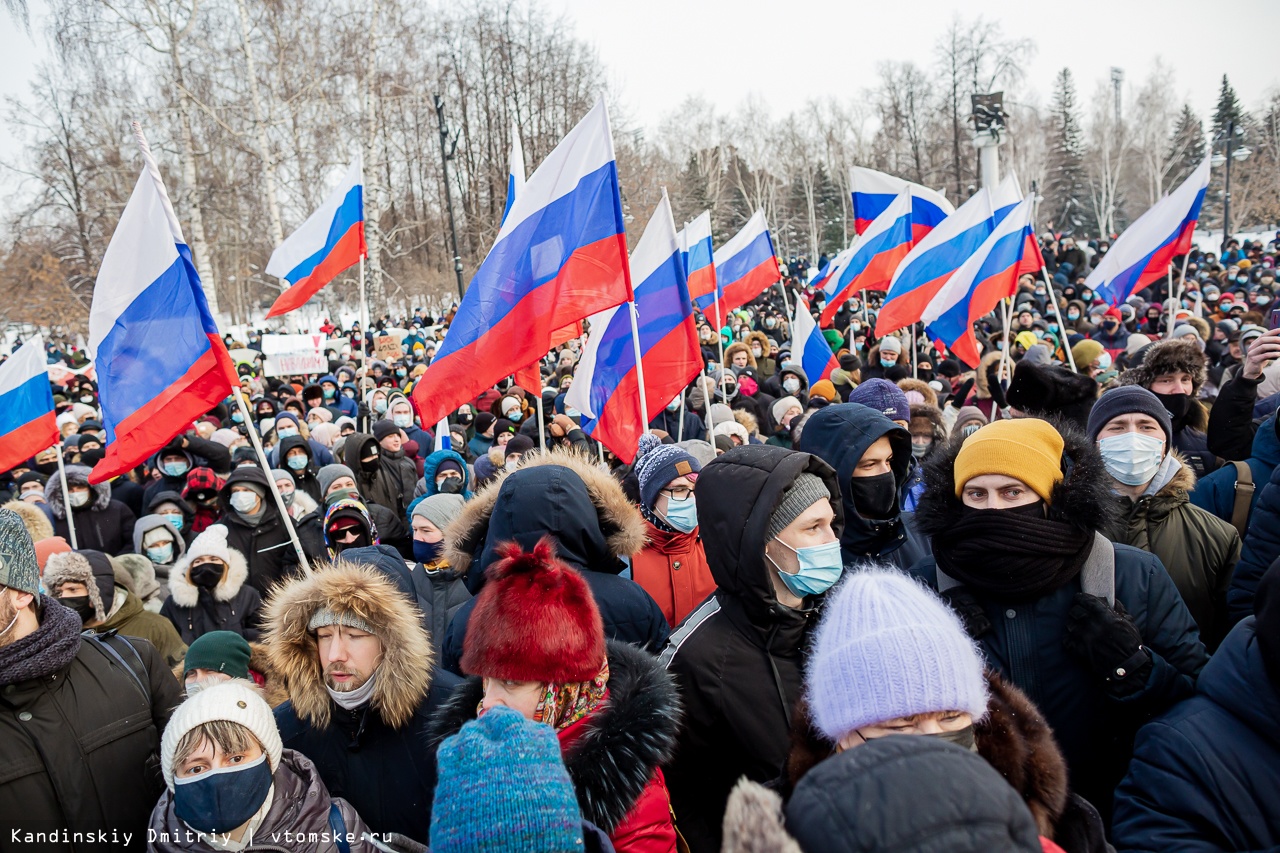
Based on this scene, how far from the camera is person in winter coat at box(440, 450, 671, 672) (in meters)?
2.85

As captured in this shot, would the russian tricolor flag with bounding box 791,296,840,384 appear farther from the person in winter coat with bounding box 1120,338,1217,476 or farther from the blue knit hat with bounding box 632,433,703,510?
the blue knit hat with bounding box 632,433,703,510

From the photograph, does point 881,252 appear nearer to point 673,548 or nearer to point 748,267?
point 748,267

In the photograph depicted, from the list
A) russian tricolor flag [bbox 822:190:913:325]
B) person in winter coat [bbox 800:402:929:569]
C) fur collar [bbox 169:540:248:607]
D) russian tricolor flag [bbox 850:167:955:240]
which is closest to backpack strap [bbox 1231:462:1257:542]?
person in winter coat [bbox 800:402:929:569]

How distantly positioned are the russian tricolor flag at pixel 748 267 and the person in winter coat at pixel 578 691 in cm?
836

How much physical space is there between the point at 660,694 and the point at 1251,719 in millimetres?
1246

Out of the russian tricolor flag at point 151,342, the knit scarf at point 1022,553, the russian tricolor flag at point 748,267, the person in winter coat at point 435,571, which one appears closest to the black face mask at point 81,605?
the russian tricolor flag at point 151,342

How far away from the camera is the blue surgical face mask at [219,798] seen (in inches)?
86.0

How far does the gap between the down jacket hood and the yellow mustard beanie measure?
48.1 inches

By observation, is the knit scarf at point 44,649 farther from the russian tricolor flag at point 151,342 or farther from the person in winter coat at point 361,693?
the russian tricolor flag at point 151,342

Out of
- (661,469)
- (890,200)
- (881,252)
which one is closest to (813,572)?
(661,469)

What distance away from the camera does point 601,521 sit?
3.12 metres

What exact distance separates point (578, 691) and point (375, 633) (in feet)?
2.63

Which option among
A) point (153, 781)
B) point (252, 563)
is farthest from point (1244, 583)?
point (252, 563)

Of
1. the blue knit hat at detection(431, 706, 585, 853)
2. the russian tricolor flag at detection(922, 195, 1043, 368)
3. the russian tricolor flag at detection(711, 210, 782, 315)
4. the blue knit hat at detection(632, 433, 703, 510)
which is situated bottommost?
the blue knit hat at detection(431, 706, 585, 853)
